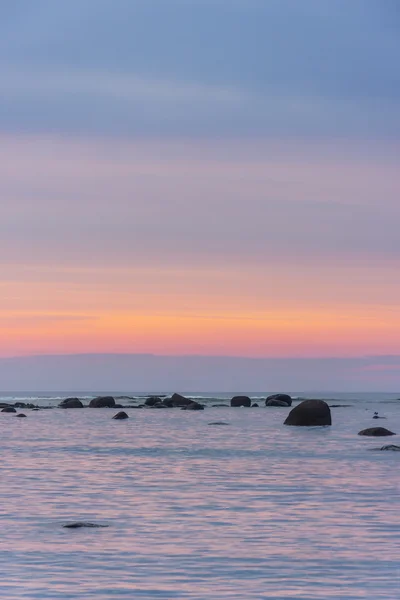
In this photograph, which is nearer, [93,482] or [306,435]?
[93,482]

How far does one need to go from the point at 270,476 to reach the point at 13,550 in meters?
16.2

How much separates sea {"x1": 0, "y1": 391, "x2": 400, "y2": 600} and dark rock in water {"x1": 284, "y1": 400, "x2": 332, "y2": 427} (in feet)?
79.6

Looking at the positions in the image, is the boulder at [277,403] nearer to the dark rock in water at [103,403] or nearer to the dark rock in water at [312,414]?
the dark rock in water at [103,403]

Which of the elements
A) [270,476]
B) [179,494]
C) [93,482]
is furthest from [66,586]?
[270,476]

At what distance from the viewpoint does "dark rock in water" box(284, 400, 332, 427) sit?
71.3 m

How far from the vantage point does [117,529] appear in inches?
874

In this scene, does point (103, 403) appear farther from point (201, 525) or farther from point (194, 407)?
point (201, 525)

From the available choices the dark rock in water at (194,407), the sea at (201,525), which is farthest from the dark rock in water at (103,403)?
the sea at (201,525)

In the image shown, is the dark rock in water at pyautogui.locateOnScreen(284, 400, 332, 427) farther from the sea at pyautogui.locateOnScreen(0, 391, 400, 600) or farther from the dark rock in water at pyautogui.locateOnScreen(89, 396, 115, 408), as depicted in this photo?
the dark rock in water at pyautogui.locateOnScreen(89, 396, 115, 408)

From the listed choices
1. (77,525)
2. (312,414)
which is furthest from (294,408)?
(77,525)

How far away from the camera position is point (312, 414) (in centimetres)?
7181

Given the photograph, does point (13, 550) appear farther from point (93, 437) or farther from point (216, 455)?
point (93, 437)

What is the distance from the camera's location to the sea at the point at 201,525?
16438 mm

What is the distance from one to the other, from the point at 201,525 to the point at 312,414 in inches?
1956
